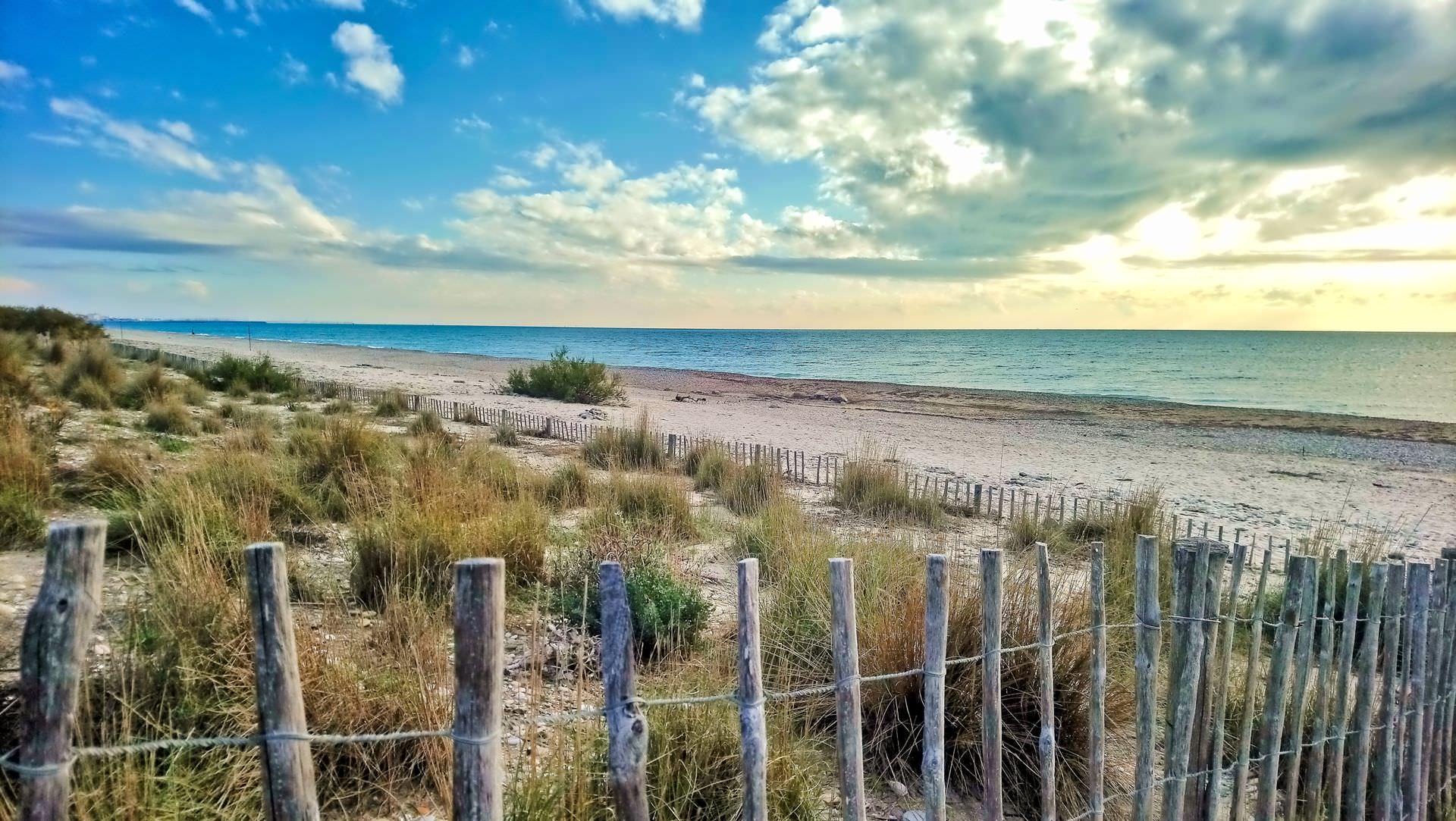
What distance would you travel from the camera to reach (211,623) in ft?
9.87

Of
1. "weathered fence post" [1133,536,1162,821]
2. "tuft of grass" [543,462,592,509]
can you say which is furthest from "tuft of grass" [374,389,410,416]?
"weathered fence post" [1133,536,1162,821]

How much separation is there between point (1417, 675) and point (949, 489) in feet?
23.3

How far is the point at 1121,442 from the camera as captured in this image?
17828 mm

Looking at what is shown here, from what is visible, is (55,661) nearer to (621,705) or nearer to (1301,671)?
(621,705)

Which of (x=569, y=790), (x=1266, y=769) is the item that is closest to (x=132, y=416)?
(x=569, y=790)

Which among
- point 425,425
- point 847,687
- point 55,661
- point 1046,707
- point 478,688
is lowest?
point 425,425

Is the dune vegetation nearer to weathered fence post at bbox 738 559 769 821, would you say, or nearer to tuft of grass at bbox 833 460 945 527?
tuft of grass at bbox 833 460 945 527

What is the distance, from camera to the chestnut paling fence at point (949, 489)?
779 centimetres

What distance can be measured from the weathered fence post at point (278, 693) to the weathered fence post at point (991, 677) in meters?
1.96

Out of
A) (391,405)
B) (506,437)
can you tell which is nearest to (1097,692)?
(506,437)

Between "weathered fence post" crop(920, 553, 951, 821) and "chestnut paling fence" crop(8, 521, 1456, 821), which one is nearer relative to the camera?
"chestnut paling fence" crop(8, 521, 1456, 821)

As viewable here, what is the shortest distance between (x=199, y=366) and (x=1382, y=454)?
105 feet

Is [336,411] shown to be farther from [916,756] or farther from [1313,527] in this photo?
[1313,527]

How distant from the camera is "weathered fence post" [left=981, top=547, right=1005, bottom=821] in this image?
94.2 inches
